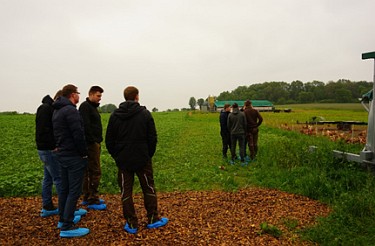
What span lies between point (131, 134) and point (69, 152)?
44.1 inches

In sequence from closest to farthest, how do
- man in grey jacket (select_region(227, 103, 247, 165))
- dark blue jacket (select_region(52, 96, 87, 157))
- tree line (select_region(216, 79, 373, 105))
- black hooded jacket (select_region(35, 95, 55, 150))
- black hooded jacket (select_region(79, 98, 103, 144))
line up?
dark blue jacket (select_region(52, 96, 87, 157)), black hooded jacket (select_region(35, 95, 55, 150)), black hooded jacket (select_region(79, 98, 103, 144)), man in grey jacket (select_region(227, 103, 247, 165)), tree line (select_region(216, 79, 373, 105))

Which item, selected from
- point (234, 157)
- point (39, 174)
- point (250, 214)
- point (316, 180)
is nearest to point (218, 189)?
point (250, 214)

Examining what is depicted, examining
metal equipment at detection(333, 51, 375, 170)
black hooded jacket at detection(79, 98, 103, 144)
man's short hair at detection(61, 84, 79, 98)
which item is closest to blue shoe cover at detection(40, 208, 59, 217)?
black hooded jacket at detection(79, 98, 103, 144)

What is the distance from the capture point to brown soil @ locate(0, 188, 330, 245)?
4844mm

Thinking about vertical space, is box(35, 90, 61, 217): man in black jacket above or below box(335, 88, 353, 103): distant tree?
below

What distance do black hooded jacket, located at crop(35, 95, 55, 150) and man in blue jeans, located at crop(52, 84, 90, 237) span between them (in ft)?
2.28

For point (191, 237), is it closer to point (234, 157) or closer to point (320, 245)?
point (320, 245)

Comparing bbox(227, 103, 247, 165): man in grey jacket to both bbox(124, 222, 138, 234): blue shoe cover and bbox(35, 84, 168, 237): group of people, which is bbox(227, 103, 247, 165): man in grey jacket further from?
bbox(124, 222, 138, 234): blue shoe cover

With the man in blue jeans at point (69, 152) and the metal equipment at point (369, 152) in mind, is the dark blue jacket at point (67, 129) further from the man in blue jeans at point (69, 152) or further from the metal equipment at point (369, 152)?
the metal equipment at point (369, 152)

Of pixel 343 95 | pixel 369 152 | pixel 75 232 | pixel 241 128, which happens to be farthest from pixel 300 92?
pixel 75 232

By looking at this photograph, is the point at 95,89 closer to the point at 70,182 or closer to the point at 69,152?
the point at 69,152

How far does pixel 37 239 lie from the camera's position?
485 centimetres

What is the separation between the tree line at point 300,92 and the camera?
118500 mm

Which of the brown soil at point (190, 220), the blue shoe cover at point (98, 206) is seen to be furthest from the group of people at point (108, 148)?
the blue shoe cover at point (98, 206)
